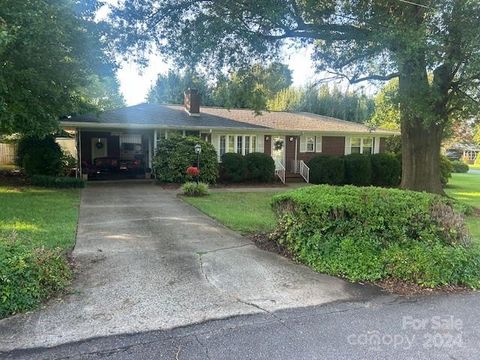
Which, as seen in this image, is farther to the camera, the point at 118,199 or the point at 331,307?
the point at 118,199

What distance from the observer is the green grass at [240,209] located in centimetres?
839

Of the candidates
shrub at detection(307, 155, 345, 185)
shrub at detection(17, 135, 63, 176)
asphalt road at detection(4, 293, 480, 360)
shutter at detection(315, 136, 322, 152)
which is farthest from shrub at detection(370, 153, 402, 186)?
asphalt road at detection(4, 293, 480, 360)

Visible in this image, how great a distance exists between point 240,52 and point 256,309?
11170 millimetres

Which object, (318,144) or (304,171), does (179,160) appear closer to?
(304,171)

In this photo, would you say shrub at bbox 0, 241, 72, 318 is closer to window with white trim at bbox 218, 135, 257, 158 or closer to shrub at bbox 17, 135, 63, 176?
shrub at bbox 17, 135, 63, 176

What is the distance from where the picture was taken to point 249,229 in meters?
7.99

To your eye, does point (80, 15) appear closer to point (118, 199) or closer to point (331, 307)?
point (118, 199)

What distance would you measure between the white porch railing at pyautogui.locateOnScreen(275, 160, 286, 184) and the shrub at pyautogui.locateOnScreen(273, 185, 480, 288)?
45.5 feet

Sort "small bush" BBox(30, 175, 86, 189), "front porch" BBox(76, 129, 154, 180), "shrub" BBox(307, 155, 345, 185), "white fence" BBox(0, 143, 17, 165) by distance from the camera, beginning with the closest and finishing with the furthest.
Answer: "small bush" BBox(30, 175, 86, 189), "front porch" BBox(76, 129, 154, 180), "shrub" BBox(307, 155, 345, 185), "white fence" BBox(0, 143, 17, 165)

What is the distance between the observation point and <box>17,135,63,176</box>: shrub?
15891mm

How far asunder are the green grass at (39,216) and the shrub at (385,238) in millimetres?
3806

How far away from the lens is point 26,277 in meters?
4.06

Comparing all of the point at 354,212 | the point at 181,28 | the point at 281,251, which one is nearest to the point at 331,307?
the point at 354,212

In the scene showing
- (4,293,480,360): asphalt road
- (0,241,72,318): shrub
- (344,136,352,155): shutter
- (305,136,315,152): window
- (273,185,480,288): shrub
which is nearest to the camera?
(4,293,480,360): asphalt road
